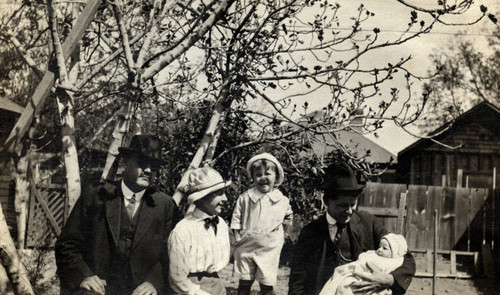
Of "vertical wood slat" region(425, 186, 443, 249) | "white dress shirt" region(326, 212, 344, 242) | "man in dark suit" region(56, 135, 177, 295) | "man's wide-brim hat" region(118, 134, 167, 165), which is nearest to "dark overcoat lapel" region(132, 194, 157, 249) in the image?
"man in dark suit" region(56, 135, 177, 295)

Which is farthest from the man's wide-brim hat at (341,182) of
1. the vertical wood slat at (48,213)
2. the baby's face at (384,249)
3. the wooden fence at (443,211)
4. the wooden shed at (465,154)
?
the wooden shed at (465,154)

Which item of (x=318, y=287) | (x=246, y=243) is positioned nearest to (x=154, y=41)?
(x=246, y=243)

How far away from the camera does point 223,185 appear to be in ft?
11.0

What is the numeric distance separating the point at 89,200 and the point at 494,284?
555 cm

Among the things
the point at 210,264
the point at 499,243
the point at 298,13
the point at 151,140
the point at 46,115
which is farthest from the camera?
the point at 499,243

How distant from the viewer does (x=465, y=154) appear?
11641mm

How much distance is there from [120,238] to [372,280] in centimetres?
159

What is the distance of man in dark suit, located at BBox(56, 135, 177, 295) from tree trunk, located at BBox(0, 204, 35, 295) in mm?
243

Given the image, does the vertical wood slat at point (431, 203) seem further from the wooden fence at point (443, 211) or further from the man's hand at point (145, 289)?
the man's hand at point (145, 289)

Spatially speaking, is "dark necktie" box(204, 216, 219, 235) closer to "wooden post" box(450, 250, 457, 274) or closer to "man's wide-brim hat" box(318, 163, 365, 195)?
"man's wide-brim hat" box(318, 163, 365, 195)

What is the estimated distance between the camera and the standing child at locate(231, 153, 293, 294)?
4086mm

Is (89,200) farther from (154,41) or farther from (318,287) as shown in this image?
(154,41)

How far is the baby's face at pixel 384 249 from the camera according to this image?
3301 millimetres

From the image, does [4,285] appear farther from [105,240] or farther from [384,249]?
[384,249]
